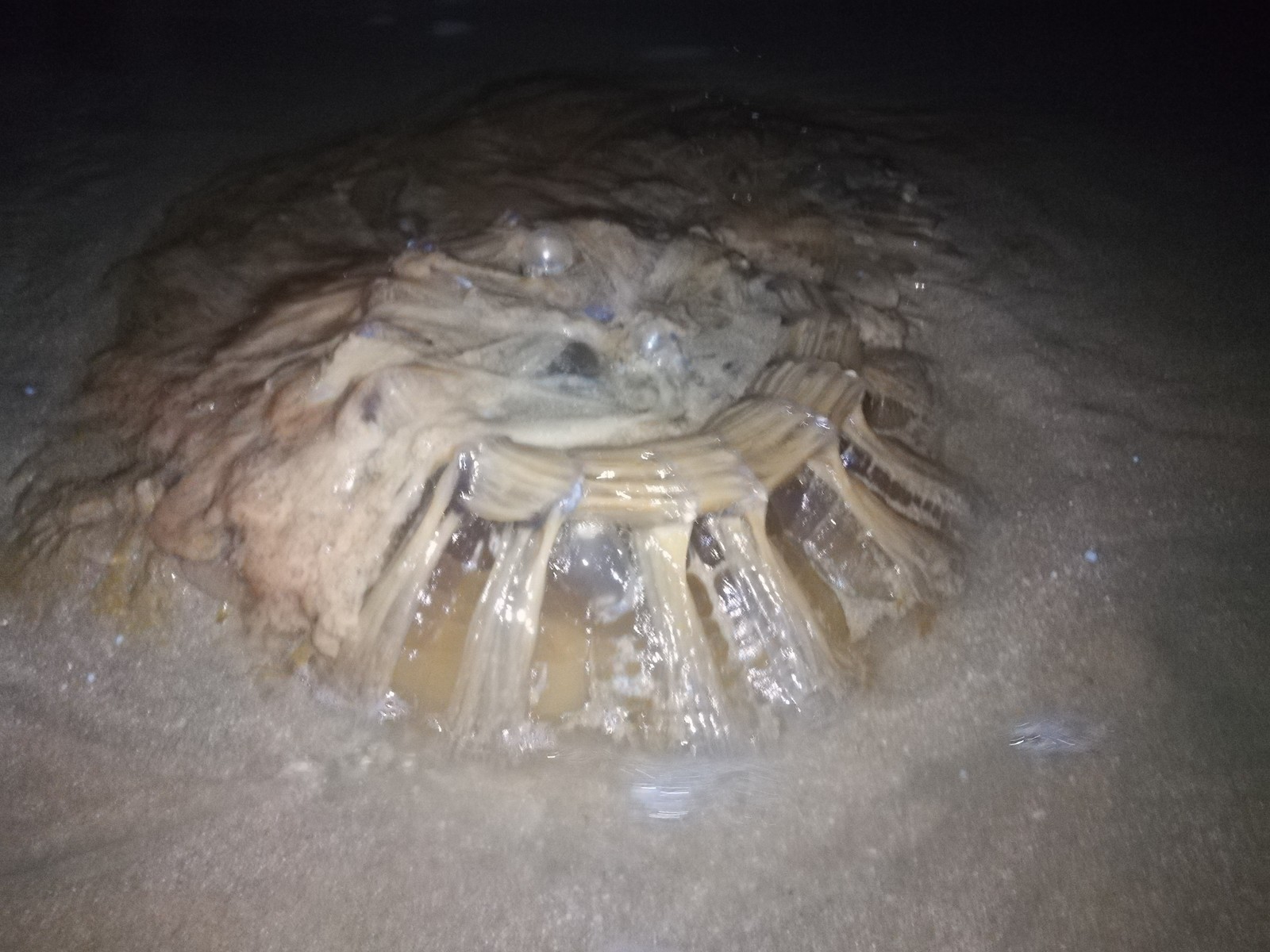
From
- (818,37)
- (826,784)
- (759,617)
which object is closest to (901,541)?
(759,617)

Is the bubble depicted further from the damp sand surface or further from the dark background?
the dark background

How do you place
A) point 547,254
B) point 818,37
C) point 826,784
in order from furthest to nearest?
1. point 818,37
2. point 547,254
3. point 826,784

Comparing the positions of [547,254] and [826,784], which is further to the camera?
[547,254]

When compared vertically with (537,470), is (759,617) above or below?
below

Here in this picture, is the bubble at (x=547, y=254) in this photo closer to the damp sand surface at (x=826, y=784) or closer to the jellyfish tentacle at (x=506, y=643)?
the jellyfish tentacle at (x=506, y=643)

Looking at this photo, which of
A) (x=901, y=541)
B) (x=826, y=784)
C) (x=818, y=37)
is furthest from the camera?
(x=818, y=37)

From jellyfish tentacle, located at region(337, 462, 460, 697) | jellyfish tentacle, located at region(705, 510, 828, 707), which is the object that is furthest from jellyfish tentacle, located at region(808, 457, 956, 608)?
jellyfish tentacle, located at region(337, 462, 460, 697)

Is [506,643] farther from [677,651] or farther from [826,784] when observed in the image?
[826,784]
